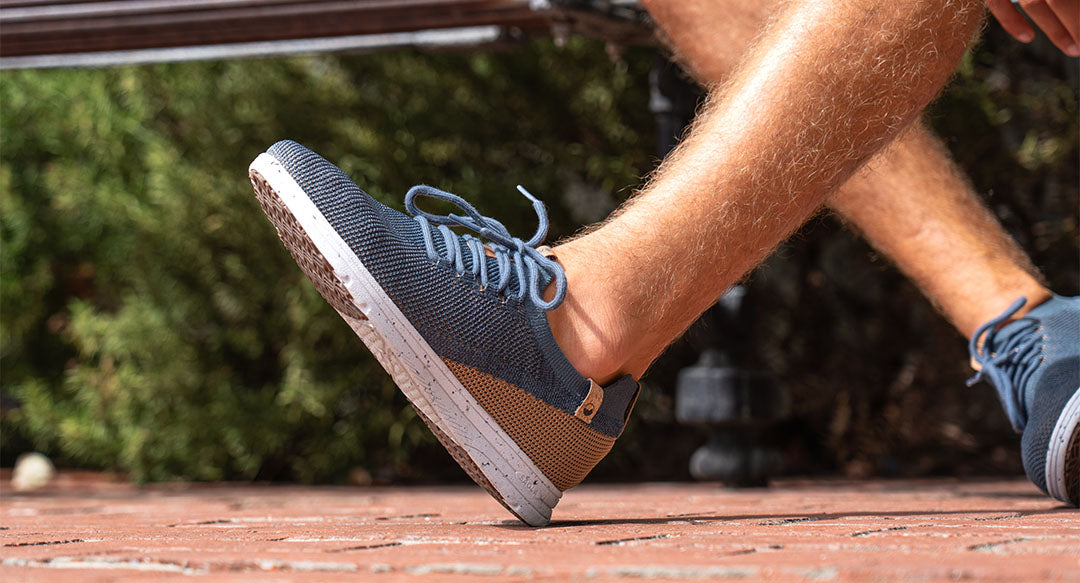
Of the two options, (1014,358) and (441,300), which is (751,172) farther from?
(1014,358)

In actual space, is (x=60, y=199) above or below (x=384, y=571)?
above

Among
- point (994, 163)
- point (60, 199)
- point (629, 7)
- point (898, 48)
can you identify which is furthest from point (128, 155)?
point (898, 48)

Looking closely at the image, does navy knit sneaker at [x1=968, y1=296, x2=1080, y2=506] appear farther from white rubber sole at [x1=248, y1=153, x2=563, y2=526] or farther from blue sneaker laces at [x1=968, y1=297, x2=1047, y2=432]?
white rubber sole at [x1=248, y1=153, x2=563, y2=526]

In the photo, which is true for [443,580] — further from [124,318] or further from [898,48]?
[124,318]

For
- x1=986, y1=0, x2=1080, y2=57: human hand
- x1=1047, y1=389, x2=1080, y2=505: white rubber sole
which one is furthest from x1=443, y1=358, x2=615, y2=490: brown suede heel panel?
x1=986, y1=0, x2=1080, y2=57: human hand

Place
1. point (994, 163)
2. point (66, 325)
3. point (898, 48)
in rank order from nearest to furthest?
point (898, 48), point (994, 163), point (66, 325)

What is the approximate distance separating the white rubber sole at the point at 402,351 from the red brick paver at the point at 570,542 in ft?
0.18

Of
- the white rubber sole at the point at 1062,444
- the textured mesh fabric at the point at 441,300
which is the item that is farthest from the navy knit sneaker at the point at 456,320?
the white rubber sole at the point at 1062,444

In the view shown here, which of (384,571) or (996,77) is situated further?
(996,77)

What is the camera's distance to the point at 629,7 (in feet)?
7.29

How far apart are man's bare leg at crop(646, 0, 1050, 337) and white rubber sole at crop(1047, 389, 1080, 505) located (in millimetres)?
239

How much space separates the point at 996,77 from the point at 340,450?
78.8 inches

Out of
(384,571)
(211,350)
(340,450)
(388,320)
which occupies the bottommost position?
(340,450)

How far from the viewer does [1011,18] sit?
1.58 m
